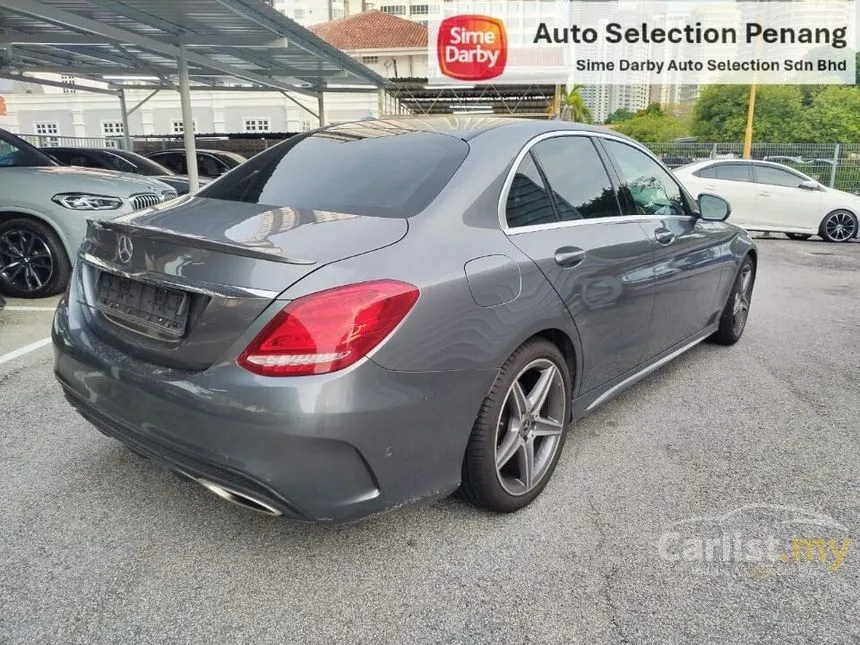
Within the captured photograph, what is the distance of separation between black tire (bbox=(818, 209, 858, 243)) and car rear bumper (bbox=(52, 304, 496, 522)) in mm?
11925

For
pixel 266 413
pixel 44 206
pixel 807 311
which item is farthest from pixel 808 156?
pixel 266 413

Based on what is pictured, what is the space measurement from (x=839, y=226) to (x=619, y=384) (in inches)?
424

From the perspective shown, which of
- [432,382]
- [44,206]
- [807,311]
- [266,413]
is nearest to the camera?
[266,413]

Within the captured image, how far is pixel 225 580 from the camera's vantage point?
2.14m

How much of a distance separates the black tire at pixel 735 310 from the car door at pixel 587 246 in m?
1.68

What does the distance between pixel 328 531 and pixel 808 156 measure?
1945cm

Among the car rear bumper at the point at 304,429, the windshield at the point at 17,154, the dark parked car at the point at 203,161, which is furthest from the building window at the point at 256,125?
the car rear bumper at the point at 304,429

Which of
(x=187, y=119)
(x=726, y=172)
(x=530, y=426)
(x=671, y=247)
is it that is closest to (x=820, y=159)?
(x=726, y=172)

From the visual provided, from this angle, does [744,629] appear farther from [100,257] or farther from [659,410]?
[100,257]

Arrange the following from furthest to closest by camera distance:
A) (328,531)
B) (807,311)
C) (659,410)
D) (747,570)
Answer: (807,311)
(659,410)
(328,531)
(747,570)

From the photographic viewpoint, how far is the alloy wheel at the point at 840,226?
11492 millimetres

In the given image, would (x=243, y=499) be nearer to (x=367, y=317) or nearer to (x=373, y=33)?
(x=367, y=317)

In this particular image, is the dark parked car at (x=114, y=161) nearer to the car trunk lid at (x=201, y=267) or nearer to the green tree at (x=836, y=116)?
the car trunk lid at (x=201, y=267)

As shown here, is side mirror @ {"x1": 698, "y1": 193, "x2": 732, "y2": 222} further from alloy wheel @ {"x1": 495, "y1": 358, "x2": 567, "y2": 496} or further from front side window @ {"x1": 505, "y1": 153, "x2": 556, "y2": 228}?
alloy wheel @ {"x1": 495, "y1": 358, "x2": 567, "y2": 496}
